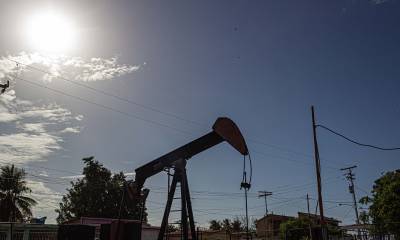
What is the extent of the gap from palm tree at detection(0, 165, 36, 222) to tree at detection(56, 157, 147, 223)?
18.8ft

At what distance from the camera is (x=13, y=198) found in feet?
132

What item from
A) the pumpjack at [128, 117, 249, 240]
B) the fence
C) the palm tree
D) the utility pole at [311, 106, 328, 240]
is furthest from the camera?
the palm tree

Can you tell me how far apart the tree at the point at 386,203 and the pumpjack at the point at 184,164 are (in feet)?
49.6

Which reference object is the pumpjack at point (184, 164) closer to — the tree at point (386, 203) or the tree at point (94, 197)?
the tree at point (386, 203)

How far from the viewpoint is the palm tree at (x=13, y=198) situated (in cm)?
3925

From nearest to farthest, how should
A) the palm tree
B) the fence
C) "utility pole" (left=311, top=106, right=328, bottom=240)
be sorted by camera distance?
"utility pole" (left=311, top=106, right=328, bottom=240)
the fence
the palm tree

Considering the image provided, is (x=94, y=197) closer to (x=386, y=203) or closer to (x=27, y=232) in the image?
(x=27, y=232)

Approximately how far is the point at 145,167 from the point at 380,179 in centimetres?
1948

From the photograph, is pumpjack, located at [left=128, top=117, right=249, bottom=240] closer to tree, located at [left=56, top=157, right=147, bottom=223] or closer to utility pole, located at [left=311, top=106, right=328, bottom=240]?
utility pole, located at [left=311, top=106, right=328, bottom=240]

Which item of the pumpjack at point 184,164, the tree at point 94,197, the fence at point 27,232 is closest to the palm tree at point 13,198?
the tree at point 94,197

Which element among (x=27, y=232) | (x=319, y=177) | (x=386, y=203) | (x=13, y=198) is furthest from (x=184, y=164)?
(x=13, y=198)

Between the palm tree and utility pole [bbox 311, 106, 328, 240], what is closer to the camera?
utility pole [bbox 311, 106, 328, 240]

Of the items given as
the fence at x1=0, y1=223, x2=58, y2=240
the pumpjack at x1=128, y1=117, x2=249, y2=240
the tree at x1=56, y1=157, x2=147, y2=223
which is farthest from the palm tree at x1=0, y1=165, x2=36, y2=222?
the pumpjack at x1=128, y1=117, x2=249, y2=240

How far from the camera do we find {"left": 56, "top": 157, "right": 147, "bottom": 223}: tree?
45781 mm
